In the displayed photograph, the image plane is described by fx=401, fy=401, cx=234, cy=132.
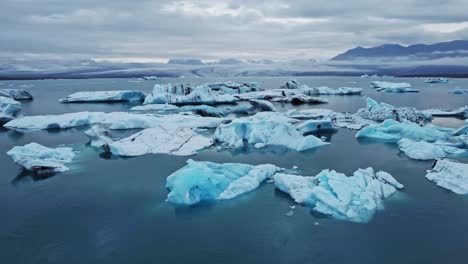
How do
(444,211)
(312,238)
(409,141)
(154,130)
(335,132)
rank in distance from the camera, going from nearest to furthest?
1. (312,238)
2. (444,211)
3. (409,141)
4. (154,130)
5. (335,132)

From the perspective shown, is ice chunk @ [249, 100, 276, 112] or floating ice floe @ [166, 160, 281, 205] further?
ice chunk @ [249, 100, 276, 112]

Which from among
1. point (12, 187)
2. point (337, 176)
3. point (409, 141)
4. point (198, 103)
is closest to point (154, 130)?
point (12, 187)

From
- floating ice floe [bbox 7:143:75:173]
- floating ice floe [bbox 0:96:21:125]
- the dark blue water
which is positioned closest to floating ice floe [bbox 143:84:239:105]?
floating ice floe [bbox 0:96:21:125]

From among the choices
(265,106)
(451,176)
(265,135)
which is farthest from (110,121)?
(451,176)

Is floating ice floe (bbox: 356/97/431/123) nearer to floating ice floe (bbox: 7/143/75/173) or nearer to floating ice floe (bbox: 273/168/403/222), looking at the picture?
floating ice floe (bbox: 273/168/403/222)

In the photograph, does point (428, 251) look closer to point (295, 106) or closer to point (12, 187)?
point (12, 187)

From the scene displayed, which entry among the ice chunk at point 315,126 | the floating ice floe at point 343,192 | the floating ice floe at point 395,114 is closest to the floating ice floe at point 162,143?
the ice chunk at point 315,126

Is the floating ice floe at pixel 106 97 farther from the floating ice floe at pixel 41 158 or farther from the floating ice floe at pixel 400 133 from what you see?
the floating ice floe at pixel 400 133
